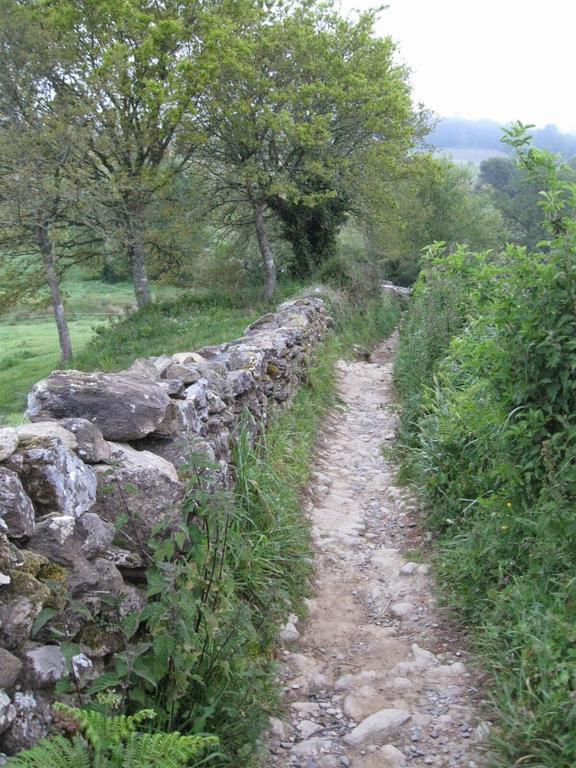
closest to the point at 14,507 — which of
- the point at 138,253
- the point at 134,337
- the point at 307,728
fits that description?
the point at 307,728

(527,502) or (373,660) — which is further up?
(527,502)

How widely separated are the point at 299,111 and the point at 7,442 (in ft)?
58.8

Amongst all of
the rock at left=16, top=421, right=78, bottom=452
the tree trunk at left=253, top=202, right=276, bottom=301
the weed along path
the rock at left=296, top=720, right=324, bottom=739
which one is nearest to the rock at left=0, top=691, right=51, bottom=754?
the rock at left=16, top=421, right=78, bottom=452

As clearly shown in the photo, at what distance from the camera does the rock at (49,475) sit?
116 inches

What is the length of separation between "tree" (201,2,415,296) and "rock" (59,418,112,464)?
50.2ft

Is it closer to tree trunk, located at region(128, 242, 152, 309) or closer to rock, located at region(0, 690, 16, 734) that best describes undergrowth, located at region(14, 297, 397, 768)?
rock, located at region(0, 690, 16, 734)

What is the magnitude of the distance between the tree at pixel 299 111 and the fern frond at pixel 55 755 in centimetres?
1689

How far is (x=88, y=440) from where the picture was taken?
3496 millimetres

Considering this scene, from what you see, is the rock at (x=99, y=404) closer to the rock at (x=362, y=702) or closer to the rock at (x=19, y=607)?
the rock at (x=19, y=607)

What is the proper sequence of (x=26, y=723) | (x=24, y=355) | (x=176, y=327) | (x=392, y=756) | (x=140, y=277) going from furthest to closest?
(x=140, y=277)
(x=24, y=355)
(x=176, y=327)
(x=392, y=756)
(x=26, y=723)

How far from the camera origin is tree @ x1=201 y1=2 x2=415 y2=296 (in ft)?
58.1

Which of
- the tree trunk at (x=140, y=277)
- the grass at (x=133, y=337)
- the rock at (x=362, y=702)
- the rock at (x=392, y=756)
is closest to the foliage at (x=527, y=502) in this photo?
the rock at (x=392, y=756)

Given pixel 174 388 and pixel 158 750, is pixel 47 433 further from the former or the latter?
pixel 174 388

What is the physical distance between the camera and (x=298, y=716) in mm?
3750
